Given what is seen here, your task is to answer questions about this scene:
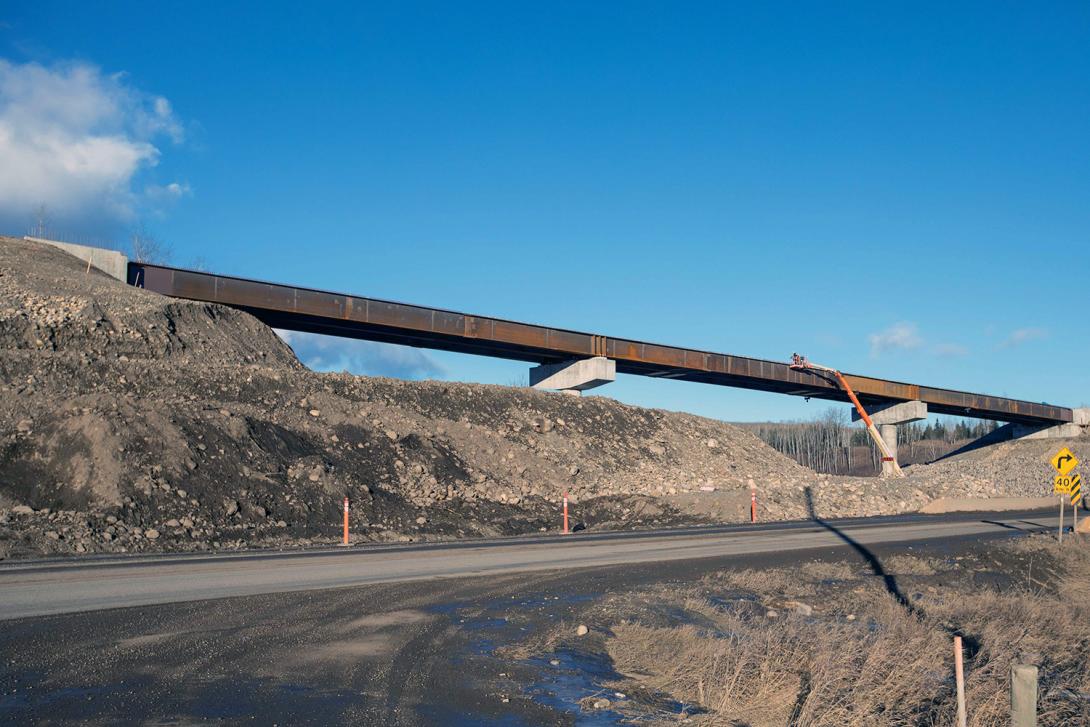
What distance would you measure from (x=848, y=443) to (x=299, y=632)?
124823 millimetres

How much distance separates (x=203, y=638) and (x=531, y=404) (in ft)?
115

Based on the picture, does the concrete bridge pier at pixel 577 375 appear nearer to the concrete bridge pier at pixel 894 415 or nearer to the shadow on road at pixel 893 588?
the shadow on road at pixel 893 588

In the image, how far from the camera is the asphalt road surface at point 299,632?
275 inches

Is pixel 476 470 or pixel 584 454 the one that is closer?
pixel 476 470

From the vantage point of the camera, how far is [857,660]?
9.43m

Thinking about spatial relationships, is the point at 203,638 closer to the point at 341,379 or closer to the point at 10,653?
the point at 10,653

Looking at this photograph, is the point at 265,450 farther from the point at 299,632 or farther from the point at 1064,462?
the point at 1064,462

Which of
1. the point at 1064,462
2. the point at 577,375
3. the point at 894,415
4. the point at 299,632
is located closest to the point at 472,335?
the point at 577,375

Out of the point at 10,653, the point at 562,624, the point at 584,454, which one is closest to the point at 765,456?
the point at 584,454

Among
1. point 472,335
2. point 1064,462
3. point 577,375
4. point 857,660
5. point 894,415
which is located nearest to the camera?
point 857,660

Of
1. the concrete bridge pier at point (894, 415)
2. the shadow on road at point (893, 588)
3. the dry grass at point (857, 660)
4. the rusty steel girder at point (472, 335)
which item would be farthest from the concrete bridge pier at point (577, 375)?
the dry grass at point (857, 660)

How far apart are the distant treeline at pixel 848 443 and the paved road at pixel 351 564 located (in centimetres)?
8415

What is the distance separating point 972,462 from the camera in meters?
64.9

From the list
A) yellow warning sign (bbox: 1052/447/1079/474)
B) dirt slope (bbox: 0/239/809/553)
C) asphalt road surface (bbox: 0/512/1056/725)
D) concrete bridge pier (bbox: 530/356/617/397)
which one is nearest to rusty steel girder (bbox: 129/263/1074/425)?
concrete bridge pier (bbox: 530/356/617/397)
